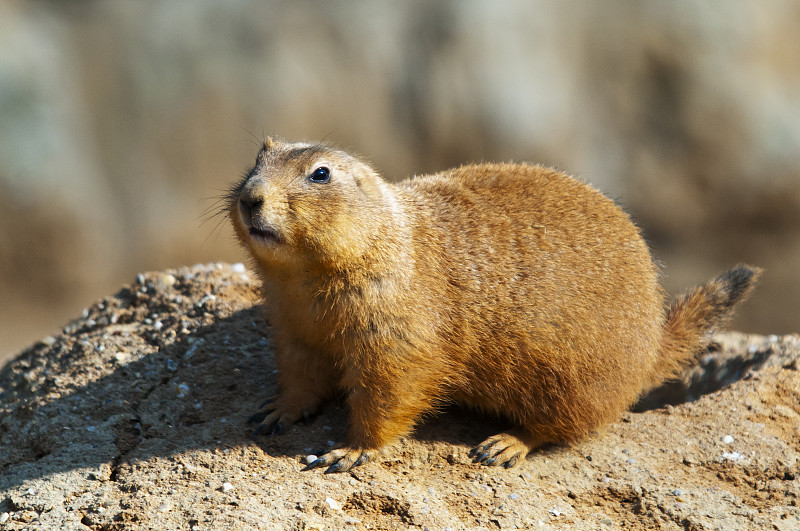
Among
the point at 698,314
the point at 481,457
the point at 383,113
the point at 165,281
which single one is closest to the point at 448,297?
the point at 481,457

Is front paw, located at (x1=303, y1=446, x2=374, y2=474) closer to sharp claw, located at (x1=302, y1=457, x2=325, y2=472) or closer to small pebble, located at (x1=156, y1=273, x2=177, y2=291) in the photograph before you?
sharp claw, located at (x1=302, y1=457, x2=325, y2=472)

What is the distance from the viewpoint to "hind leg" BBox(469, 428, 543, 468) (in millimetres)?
5031

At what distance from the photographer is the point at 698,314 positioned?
238 inches

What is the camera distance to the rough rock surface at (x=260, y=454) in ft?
14.5

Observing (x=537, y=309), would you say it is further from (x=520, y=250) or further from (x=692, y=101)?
(x=692, y=101)

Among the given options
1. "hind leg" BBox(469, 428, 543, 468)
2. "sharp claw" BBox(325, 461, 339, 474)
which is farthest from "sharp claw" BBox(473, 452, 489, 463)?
"sharp claw" BBox(325, 461, 339, 474)

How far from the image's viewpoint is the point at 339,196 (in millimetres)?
4637

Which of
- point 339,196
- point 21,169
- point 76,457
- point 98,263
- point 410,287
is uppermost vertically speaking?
point 21,169

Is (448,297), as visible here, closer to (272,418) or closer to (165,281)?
A: (272,418)

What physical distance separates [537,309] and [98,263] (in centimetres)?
815

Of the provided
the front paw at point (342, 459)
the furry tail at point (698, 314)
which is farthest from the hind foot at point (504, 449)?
the furry tail at point (698, 314)

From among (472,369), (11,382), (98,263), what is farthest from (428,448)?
(98,263)

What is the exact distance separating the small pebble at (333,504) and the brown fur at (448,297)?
0.98 ft

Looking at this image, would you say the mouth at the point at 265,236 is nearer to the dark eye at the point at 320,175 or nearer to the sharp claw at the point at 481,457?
the dark eye at the point at 320,175
